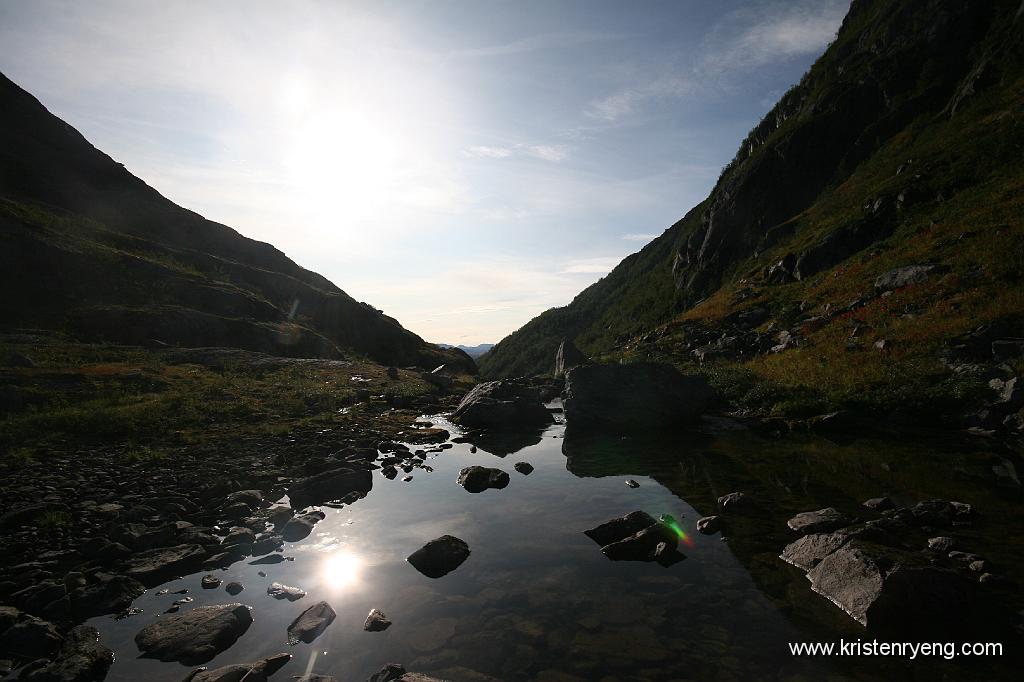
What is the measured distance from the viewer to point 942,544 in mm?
10508

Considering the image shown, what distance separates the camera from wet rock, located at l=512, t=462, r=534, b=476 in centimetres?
2002

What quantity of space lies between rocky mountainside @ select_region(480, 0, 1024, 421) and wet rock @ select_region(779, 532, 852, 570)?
58.0 ft

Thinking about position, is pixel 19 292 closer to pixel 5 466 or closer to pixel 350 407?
pixel 350 407

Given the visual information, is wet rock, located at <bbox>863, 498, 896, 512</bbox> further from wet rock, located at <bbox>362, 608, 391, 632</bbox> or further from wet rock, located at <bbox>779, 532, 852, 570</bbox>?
wet rock, located at <bbox>362, 608, 391, 632</bbox>

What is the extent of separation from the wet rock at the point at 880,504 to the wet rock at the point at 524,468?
1166 cm

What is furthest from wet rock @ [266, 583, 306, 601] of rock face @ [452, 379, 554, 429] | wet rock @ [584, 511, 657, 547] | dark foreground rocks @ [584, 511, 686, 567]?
rock face @ [452, 379, 554, 429]

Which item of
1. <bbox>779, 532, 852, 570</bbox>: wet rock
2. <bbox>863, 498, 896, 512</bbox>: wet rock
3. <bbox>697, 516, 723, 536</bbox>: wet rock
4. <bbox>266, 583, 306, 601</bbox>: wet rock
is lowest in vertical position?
<bbox>266, 583, 306, 601</bbox>: wet rock

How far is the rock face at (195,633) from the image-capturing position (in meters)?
8.12

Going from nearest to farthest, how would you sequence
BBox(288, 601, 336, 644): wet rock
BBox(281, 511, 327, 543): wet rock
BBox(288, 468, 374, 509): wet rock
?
1. BBox(288, 601, 336, 644): wet rock
2. BBox(281, 511, 327, 543): wet rock
3. BBox(288, 468, 374, 509): wet rock

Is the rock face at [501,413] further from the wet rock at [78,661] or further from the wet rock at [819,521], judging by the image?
the wet rock at [78,661]

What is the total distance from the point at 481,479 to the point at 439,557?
275 inches

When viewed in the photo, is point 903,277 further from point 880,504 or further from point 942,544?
point 942,544

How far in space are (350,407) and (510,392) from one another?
11.6 meters

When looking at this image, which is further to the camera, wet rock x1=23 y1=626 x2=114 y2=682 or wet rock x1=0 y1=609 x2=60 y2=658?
wet rock x1=0 y1=609 x2=60 y2=658
